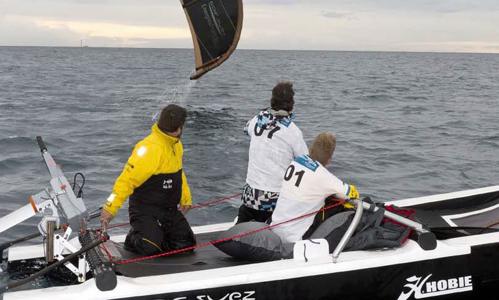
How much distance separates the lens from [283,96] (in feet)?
18.0

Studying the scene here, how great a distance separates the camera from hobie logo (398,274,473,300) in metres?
5.10

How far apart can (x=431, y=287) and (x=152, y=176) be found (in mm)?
2411

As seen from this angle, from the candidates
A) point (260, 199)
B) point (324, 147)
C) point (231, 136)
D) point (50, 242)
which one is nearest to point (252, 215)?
point (260, 199)

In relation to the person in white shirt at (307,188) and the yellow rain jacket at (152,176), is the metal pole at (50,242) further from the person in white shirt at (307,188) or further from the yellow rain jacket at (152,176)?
the person in white shirt at (307,188)

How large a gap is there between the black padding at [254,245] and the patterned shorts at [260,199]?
0.39 m

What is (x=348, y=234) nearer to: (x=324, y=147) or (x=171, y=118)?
(x=324, y=147)

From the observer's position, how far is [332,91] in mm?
35781

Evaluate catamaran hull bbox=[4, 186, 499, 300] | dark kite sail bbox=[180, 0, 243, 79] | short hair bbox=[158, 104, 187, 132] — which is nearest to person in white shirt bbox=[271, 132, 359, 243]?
catamaran hull bbox=[4, 186, 499, 300]

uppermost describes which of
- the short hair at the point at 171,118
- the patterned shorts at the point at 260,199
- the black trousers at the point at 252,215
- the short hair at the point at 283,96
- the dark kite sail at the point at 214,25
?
the dark kite sail at the point at 214,25

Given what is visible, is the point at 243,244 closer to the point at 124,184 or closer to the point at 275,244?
the point at 275,244

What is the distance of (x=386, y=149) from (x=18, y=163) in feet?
27.3

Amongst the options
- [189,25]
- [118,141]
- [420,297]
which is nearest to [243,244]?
[420,297]

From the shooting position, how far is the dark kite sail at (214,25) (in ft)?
68.0

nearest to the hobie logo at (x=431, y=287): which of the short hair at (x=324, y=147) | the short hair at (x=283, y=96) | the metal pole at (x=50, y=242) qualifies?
the short hair at (x=324, y=147)
